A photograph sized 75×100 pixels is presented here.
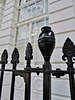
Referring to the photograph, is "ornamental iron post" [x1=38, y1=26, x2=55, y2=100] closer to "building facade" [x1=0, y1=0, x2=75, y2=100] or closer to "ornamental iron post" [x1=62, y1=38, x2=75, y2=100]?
"ornamental iron post" [x1=62, y1=38, x2=75, y2=100]

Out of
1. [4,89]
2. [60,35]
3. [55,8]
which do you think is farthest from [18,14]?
[4,89]

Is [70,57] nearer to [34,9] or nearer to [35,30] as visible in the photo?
[35,30]

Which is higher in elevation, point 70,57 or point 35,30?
point 35,30

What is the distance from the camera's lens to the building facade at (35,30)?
5.45 ft

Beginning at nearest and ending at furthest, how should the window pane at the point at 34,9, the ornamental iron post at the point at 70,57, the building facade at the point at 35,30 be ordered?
the ornamental iron post at the point at 70,57, the building facade at the point at 35,30, the window pane at the point at 34,9

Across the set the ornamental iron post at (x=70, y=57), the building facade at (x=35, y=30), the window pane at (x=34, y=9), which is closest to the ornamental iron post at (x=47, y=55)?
the ornamental iron post at (x=70, y=57)

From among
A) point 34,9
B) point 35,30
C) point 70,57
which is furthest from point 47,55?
point 34,9

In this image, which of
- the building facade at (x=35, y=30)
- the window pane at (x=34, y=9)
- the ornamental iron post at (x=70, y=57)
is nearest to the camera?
the ornamental iron post at (x=70, y=57)

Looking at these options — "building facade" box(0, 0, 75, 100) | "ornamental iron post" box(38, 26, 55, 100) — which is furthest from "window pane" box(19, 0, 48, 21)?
"ornamental iron post" box(38, 26, 55, 100)

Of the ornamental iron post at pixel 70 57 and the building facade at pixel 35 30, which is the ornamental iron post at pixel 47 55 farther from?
the building facade at pixel 35 30

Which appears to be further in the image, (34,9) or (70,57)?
(34,9)

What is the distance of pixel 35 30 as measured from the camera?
8.59 feet

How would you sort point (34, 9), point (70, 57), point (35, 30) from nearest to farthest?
point (70, 57)
point (35, 30)
point (34, 9)

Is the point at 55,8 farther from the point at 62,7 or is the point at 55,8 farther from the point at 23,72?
the point at 23,72
